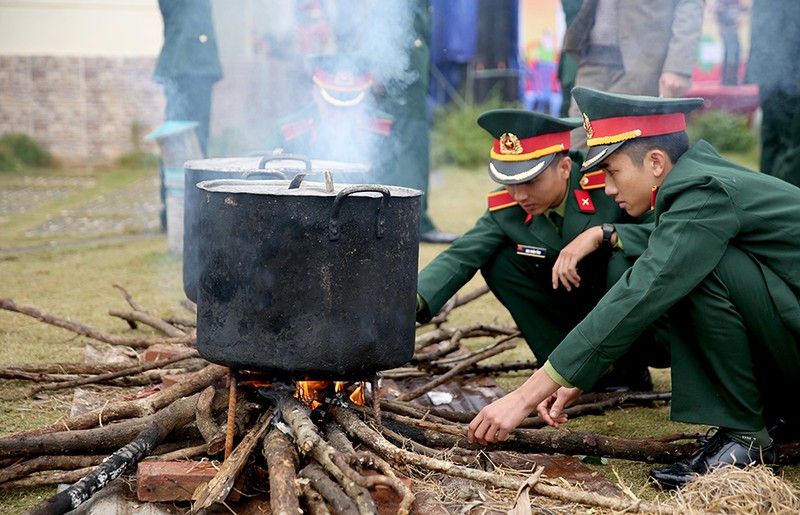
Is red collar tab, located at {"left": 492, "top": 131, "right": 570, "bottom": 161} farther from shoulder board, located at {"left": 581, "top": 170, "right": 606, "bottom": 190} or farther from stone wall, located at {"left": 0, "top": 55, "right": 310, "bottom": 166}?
stone wall, located at {"left": 0, "top": 55, "right": 310, "bottom": 166}

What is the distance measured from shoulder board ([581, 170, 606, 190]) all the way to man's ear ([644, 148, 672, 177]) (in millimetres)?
795

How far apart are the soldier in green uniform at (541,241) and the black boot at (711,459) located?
30.7 inches

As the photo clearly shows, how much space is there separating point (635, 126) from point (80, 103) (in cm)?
1161

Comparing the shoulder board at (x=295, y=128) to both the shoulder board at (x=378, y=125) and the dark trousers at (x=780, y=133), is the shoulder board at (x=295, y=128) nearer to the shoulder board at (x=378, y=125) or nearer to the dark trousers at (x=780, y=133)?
the shoulder board at (x=378, y=125)

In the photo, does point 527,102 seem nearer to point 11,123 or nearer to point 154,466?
point 11,123

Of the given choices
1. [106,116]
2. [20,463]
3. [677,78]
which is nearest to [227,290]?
[20,463]

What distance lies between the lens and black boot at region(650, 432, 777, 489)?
10.1ft

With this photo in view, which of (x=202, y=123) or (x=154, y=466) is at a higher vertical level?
(x=202, y=123)

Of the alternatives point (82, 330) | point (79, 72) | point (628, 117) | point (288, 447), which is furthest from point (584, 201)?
point (79, 72)

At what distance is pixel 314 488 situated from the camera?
266 cm

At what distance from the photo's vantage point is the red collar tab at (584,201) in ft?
13.0

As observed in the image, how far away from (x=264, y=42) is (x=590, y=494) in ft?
35.3

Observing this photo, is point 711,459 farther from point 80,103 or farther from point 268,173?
point 80,103

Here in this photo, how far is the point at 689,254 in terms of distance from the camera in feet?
9.50
